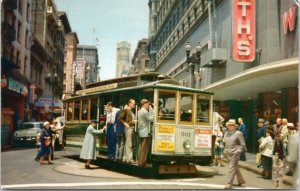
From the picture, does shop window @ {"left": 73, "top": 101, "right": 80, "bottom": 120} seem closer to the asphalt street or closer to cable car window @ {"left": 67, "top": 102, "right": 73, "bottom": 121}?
cable car window @ {"left": 67, "top": 102, "right": 73, "bottom": 121}

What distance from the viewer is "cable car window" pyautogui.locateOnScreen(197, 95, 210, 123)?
1263 centimetres

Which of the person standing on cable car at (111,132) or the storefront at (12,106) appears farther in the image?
the storefront at (12,106)

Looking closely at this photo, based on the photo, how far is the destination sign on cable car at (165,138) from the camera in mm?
11672

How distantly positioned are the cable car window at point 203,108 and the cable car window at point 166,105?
91 centimetres

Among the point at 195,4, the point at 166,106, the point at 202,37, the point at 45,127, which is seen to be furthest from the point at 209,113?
the point at 195,4

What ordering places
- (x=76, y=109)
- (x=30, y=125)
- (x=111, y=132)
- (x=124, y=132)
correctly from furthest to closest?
(x=30, y=125) → (x=76, y=109) → (x=111, y=132) → (x=124, y=132)

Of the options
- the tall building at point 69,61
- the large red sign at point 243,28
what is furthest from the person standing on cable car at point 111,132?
the tall building at point 69,61

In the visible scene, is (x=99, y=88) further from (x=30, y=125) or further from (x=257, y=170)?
(x=30, y=125)

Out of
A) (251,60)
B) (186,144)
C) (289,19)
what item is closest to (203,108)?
(186,144)

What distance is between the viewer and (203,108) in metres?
12.8

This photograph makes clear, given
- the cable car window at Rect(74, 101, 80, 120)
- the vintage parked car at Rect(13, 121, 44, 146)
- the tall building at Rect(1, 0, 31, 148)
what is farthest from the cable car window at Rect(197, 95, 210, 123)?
the vintage parked car at Rect(13, 121, 44, 146)

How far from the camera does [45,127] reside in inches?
605

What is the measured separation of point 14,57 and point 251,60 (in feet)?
48.2

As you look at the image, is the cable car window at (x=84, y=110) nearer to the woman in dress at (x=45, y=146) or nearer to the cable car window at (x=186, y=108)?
the woman in dress at (x=45, y=146)
